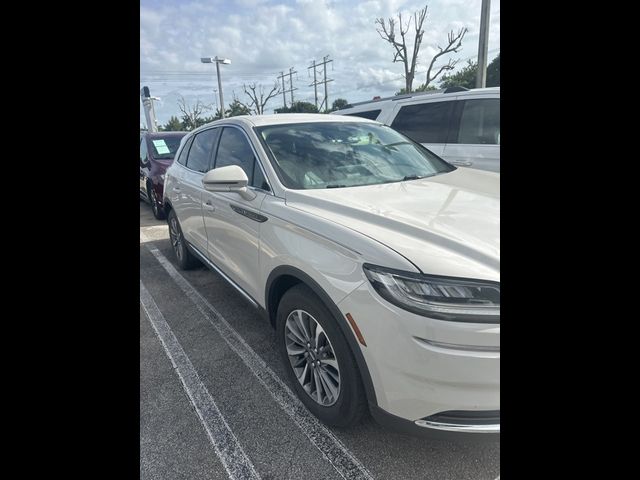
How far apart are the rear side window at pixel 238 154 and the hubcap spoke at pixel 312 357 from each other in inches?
39.1

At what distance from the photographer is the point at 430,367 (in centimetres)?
150

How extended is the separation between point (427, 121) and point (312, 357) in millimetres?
4489

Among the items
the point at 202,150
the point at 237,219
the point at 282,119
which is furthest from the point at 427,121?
the point at 237,219

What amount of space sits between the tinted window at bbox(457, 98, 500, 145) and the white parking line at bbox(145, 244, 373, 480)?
3958mm

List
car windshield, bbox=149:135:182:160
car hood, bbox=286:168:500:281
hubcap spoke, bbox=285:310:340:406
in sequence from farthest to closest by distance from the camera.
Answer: car windshield, bbox=149:135:182:160, hubcap spoke, bbox=285:310:340:406, car hood, bbox=286:168:500:281

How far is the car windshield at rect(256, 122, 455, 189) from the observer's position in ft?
8.73

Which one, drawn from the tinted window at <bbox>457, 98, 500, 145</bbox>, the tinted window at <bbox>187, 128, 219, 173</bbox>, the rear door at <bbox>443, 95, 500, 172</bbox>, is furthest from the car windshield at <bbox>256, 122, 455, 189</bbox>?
the tinted window at <bbox>457, 98, 500, 145</bbox>

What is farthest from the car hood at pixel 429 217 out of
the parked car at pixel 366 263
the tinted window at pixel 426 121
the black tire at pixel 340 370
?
the tinted window at pixel 426 121

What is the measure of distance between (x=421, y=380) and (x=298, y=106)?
49.9m

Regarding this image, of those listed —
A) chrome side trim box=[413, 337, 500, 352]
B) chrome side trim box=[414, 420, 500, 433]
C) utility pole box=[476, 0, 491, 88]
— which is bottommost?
chrome side trim box=[414, 420, 500, 433]

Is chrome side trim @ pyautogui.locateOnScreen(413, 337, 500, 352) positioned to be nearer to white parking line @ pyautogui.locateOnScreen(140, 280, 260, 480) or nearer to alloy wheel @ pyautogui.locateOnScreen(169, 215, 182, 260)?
white parking line @ pyautogui.locateOnScreen(140, 280, 260, 480)

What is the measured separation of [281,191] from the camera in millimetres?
2484

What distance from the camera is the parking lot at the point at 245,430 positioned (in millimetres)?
1912
